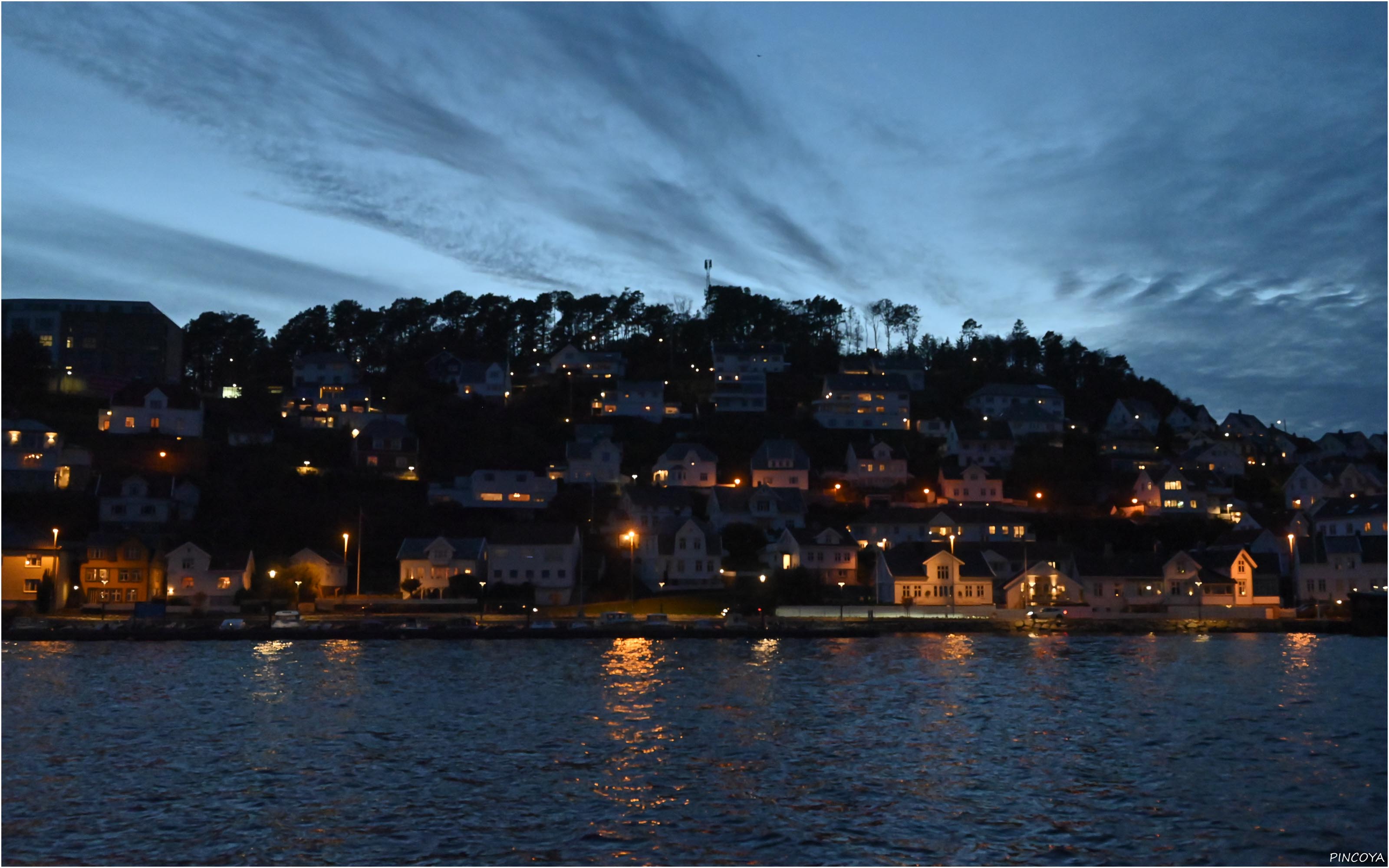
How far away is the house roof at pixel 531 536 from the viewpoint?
82875 millimetres

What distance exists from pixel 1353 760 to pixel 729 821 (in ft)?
63.9

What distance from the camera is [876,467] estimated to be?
11094cm

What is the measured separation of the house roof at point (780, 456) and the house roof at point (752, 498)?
661 centimetres

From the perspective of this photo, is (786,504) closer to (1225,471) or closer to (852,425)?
(852,425)

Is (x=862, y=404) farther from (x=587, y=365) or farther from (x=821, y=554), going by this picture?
(x=821, y=554)

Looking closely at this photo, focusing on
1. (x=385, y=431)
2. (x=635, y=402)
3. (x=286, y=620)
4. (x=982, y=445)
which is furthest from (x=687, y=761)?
(x=635, y=402)

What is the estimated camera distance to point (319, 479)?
319 feet

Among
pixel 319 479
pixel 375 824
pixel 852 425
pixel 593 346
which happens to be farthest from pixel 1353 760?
pixel 593 346

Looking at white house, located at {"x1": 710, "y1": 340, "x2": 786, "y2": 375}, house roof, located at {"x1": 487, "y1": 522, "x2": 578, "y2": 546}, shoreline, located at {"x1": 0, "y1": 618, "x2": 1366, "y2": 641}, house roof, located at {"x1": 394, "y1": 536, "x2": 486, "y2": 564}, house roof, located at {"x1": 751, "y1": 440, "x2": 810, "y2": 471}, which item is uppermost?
white house, located at {"x1": 710, "y1": 340, "x2": 786, "y2": 375}

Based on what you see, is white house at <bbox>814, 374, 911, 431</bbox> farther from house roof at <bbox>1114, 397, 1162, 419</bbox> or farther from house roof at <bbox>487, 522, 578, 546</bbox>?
house roof at <bbox>487, 522, 578, 546</bbox>

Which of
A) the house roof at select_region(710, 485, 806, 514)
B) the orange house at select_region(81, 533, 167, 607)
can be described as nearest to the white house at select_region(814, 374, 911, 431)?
the house roof at select_region(710, 485, 806, 514)

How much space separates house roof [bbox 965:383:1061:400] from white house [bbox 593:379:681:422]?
37263 millimetres

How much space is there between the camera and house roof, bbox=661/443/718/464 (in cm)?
10719

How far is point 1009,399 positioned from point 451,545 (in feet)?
251
